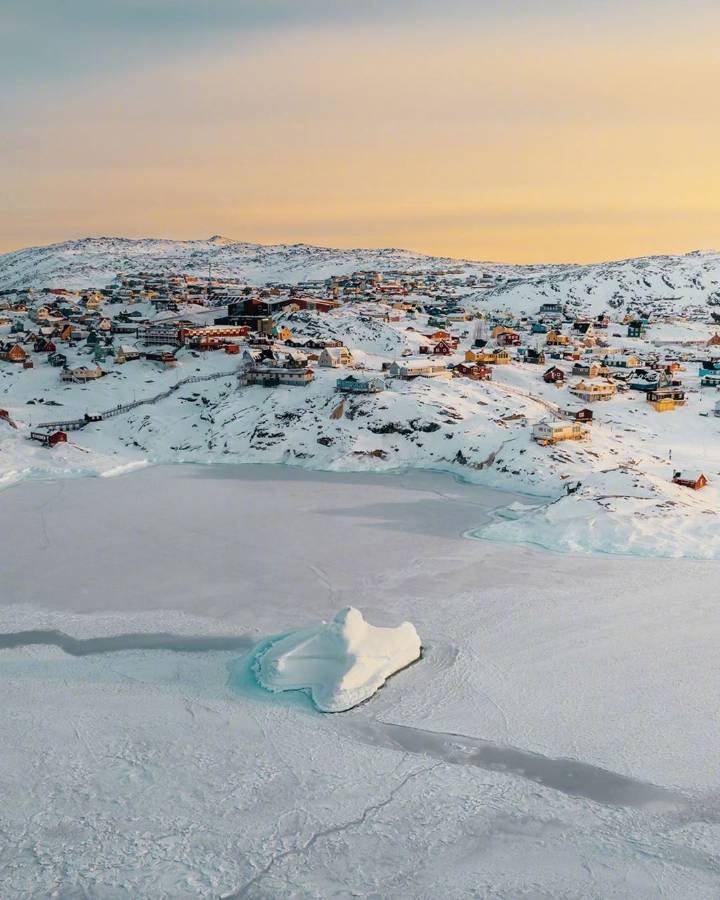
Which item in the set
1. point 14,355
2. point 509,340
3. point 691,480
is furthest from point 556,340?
point 14,355

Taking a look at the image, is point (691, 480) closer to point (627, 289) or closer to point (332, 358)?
point (332, 358)

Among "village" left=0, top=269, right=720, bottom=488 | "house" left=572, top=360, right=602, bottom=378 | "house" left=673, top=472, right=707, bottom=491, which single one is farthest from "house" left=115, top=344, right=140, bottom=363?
"house" left=673, top=472, right=707, bottom=491

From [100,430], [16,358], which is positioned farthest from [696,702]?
[16,358]

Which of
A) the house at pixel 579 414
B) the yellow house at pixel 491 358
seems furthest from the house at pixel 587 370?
the house at pixel 579 414

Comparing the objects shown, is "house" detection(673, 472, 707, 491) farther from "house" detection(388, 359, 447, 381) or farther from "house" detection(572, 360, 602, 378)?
"house" detection(572, 360, 602, 378)

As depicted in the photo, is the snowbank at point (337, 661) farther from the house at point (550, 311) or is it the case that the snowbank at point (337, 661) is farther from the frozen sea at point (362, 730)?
the house at point (550, 311)

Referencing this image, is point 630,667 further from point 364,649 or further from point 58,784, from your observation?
point 58,784
